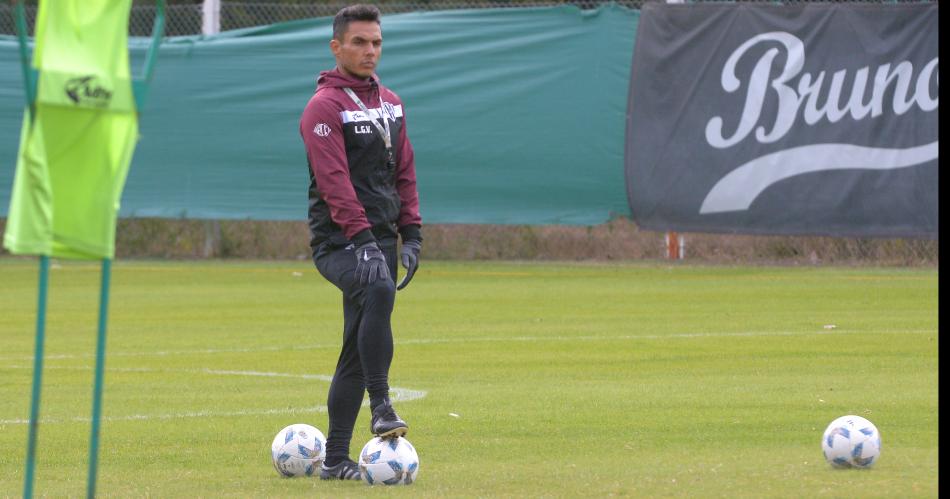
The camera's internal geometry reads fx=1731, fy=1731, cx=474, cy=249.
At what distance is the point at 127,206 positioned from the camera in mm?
21531

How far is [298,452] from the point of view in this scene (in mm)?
7832

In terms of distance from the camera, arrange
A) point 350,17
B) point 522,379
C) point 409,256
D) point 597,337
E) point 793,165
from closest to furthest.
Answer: point 350,17, point 409,256, point 522,379, point 597,337, point 793,165

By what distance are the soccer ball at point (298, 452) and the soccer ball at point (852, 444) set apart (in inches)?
89.5

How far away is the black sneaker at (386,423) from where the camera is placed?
24.3ft

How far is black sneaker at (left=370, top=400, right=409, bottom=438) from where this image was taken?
24.3 feet

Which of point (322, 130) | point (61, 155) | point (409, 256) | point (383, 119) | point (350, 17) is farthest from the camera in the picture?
point (409, 256)

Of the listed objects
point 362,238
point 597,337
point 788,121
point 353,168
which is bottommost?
point 597,337

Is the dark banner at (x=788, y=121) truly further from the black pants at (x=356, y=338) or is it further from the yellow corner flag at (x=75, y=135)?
the yellow corner flag at (x=75, y=135)

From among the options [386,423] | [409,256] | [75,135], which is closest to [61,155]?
[75,135]

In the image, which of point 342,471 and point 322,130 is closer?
point 322,130

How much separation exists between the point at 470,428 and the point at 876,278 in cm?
1160

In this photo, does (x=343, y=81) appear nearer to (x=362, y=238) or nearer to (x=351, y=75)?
(x=351, y=75)

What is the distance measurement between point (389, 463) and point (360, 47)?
1826mm

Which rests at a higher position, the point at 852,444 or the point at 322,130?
the point at 322,130
